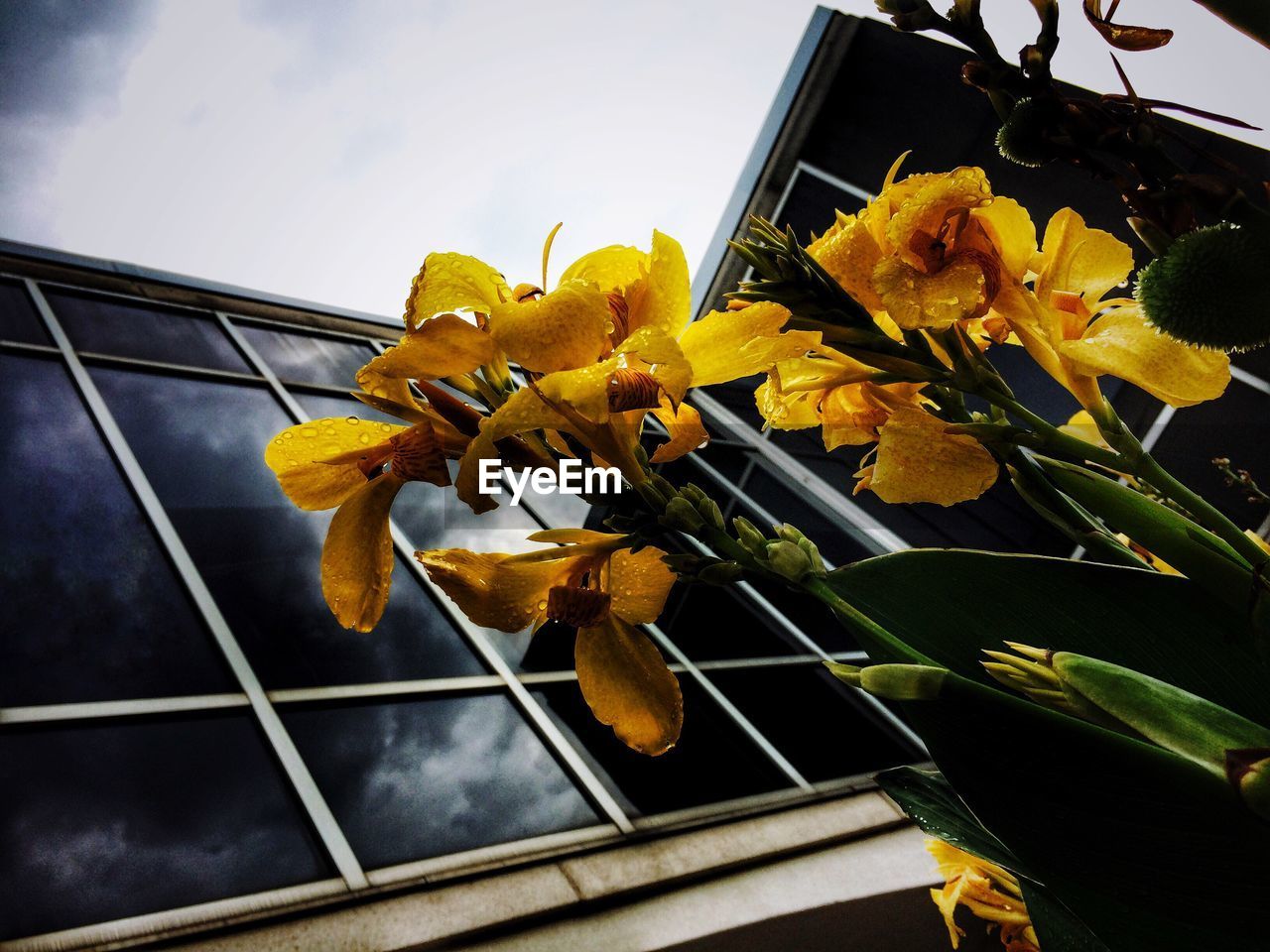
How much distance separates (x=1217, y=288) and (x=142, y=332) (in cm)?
562

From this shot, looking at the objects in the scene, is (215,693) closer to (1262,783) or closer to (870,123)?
(1262,783)

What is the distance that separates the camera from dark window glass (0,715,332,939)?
1943mm

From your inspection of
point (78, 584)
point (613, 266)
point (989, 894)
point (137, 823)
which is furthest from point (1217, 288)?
point (78, 584)

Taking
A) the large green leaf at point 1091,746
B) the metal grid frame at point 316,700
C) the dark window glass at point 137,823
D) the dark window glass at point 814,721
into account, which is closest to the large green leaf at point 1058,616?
the large green leaf at point 1091,746

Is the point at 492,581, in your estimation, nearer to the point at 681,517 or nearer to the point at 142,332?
the point at 681,517

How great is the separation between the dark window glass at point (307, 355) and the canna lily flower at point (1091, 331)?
5.02m

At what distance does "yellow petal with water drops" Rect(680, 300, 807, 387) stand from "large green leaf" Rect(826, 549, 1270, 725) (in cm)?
16

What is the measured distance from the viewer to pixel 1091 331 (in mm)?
500

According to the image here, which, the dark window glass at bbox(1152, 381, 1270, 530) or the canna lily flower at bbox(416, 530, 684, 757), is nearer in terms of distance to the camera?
the canna lily flower at bbox(416, 530, 684, 757)

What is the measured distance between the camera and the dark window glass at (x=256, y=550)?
301 cm

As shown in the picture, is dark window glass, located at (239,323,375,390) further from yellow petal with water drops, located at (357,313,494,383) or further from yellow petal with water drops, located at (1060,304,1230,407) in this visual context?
yellow petal with water drops, located at (1060,304,1230,407)

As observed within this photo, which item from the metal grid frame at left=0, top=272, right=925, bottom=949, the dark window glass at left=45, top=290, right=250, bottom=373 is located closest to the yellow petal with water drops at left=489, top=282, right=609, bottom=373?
the metal grid frame at left=0, top=272, right=925, bottom=949

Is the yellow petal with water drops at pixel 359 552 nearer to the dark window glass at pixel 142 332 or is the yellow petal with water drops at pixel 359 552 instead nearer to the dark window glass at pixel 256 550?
the dark window glass at pixel 256 550

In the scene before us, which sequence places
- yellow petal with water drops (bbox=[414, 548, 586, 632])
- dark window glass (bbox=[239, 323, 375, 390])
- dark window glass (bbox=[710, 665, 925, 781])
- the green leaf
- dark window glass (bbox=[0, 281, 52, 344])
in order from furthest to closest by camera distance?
dark window glass (bbox=[239, 323, 375, 390]), dark window glass (bbox=[0, 281, 52, 344]), dark window glass (bbox=[710, 665, 925, 781]), the green leaf, yellow petal with water drops (bbox=[414, 548, 586, 632])
